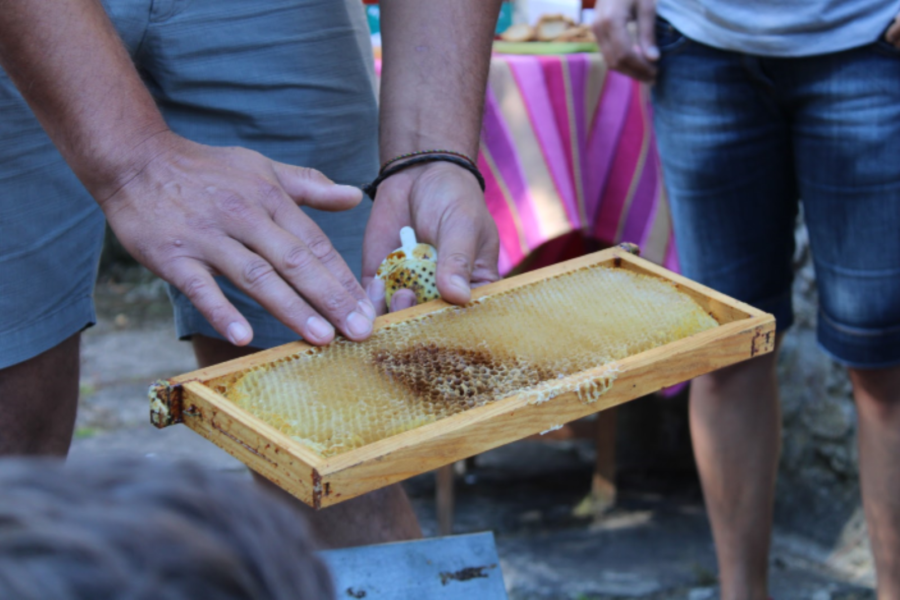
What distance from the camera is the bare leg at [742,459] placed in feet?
6.79

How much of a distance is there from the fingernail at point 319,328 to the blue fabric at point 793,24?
3.77ft

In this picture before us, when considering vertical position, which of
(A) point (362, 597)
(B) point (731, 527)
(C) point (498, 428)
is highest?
(C) point (498, 428)

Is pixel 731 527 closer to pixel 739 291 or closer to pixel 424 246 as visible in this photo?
pixel 739 291

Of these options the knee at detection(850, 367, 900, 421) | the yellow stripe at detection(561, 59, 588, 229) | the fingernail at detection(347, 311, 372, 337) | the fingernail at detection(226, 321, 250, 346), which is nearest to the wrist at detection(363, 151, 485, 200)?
the fingernail at detection(347, 311, 372, 337)

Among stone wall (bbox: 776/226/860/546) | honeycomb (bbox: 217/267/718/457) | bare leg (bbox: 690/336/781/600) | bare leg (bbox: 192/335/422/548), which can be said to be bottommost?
stone wall (bbox: 776/226/860/546)

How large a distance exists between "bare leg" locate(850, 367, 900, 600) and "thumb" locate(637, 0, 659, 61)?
2.89ft

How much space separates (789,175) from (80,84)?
1566mm

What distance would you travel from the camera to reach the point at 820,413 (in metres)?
2.83

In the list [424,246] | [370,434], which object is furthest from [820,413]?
[370,434]

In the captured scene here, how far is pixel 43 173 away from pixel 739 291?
156 centimetres

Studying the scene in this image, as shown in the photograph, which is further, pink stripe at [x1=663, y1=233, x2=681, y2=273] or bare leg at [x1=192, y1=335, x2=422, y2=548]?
pink stripe at [x1=663, y1=233, x2=681, y2=273]

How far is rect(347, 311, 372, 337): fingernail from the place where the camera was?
1229 millimetres

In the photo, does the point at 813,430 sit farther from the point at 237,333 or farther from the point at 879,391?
the point at 237,333

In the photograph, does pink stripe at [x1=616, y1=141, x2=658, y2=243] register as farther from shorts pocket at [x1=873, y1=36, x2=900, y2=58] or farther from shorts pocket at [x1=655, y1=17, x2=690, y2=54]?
shorts pocket at [x1=873, y1=36, x2=900, y2=58]
